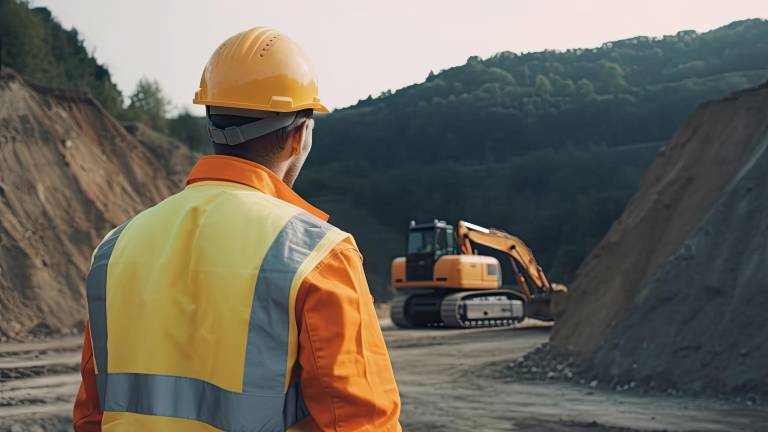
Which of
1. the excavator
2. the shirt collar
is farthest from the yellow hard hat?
the excavator

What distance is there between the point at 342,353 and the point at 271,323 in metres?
0.15

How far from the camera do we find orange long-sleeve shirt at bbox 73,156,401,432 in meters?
1.65

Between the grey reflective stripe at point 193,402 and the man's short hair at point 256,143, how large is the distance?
0.50m

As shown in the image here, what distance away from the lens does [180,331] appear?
1.77m

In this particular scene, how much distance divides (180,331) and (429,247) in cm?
2220

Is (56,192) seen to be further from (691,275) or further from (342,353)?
(342,353)

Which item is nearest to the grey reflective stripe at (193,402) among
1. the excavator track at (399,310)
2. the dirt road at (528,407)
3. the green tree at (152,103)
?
the dirt road at (528,407)

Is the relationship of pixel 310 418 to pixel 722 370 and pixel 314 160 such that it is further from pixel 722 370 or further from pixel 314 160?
pixel 314 160

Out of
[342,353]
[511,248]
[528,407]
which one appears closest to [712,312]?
[528,407]

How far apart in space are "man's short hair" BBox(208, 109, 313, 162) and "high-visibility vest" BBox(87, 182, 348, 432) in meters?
0.09

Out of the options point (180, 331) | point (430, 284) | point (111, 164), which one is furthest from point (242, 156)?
point (111, 164)

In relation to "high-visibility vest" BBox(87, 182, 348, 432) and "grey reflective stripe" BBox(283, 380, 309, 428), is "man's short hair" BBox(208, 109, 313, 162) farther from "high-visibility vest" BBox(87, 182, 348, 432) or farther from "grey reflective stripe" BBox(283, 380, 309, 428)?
"grey reflective stripe" BBox(283, 380, 309, 428)

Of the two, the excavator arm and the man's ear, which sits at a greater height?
the man's ear

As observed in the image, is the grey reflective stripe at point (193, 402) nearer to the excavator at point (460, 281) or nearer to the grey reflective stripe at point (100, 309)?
the grey reflective stripe at point (100, 309)
